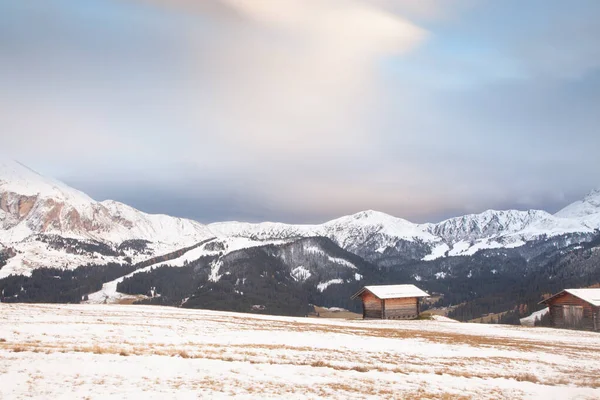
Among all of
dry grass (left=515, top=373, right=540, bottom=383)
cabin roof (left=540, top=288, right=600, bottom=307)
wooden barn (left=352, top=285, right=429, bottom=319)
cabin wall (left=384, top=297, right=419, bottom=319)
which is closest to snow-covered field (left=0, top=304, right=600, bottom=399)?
dry grass (left=515, top=373, right=540, bottom=383)

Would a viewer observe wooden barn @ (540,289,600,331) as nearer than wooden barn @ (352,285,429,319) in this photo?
Yes

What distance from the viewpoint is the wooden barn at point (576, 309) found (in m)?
67.4

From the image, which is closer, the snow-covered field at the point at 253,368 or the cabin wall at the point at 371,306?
the snow-covered field at the point at 253,368

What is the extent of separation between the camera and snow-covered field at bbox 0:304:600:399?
48.3ft

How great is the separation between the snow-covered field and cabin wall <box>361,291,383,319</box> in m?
53.4

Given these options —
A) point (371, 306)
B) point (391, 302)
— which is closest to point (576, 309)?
point (391, 302)

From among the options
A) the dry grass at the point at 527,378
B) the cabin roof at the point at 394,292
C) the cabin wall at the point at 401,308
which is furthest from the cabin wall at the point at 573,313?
the dry grass at the point at 527,378

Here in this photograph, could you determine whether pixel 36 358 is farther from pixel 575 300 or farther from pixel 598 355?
pixel 575 300

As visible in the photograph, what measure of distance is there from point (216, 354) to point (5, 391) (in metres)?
10.5

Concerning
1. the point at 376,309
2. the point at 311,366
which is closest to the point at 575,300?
the point at 376,309

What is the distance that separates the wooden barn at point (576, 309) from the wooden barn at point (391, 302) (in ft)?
72.4

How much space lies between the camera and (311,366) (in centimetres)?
2058

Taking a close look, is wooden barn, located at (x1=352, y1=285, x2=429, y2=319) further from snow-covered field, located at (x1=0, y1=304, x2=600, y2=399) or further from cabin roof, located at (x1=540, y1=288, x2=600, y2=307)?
snow-covered field, located at (x1=0, y1=304, x2=600, y2=399)

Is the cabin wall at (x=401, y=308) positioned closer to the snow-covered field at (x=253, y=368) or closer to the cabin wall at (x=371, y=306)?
the cabin wall at (x=371, y=306)
